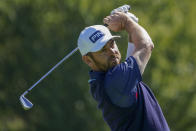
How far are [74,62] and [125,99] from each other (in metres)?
11.2

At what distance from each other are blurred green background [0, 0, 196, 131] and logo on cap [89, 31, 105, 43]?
988 cm

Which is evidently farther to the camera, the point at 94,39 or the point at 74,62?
the point at 74,62

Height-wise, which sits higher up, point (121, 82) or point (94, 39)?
point (94, 39)

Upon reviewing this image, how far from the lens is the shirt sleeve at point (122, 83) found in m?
3.45

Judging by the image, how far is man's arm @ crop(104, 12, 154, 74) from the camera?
11.7 ft

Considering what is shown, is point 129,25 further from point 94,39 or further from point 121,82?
point 121,82

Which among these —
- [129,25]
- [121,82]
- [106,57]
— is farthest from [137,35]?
[121,82]

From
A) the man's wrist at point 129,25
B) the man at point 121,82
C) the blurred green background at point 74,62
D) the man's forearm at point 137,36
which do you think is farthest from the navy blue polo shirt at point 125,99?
the blurred green background at point 74,62

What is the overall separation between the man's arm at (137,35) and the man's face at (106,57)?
0.12 m

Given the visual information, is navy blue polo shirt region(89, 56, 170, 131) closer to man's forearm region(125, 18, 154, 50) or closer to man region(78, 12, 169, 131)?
man region(78, 12, 169, 131)

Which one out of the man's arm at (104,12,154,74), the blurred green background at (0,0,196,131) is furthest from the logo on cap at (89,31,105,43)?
the blurred green background at (0,0,196,131)

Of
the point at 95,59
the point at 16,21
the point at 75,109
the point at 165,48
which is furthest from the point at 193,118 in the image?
the point at 95,59

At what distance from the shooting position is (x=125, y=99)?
3455 mm

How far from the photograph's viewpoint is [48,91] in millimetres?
15172
